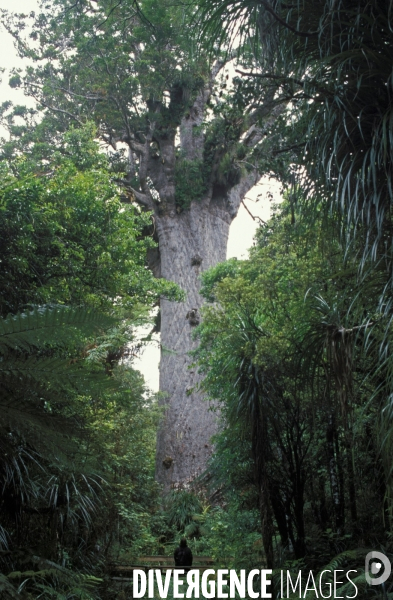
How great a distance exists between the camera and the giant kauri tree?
12.6m

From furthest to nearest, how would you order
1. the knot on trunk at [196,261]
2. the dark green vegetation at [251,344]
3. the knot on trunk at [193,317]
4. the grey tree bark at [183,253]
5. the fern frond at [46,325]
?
1. the knot on trunk at [196,261]
2. the knot on trunk at [193,317]
3. the grey tree bark at [183,253]
4. the dark green vegetation at [251,344]
5. the fern frond at [46,325]

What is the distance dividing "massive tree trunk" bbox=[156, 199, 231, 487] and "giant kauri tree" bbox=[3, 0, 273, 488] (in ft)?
0.07

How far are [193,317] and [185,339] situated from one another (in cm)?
49

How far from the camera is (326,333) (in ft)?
15.1

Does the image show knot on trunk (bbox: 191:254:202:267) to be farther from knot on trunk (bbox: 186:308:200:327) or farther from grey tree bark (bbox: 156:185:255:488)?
knot on trunk (bbox: 186:308:200:327)

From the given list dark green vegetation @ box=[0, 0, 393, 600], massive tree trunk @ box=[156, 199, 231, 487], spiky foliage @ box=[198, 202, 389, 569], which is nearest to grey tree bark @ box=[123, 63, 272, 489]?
massive tree trunk @ box=[156, 199, 231, 487]

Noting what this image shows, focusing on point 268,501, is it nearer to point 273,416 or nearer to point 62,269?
point 273,416

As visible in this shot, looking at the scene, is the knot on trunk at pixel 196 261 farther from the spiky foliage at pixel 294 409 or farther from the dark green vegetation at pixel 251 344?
the spiky foliage at pixel 294 409

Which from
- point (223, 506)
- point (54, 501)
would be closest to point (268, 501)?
point (54, 501)

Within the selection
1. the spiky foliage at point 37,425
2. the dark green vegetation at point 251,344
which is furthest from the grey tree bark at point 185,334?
the spiky foliage at point 37,425

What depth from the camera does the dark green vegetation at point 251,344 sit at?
3.90 m

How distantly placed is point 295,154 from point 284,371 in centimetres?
207

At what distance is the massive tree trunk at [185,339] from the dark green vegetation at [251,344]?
2.64 ft

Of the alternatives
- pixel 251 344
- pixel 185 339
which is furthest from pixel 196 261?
pixel 251 344
